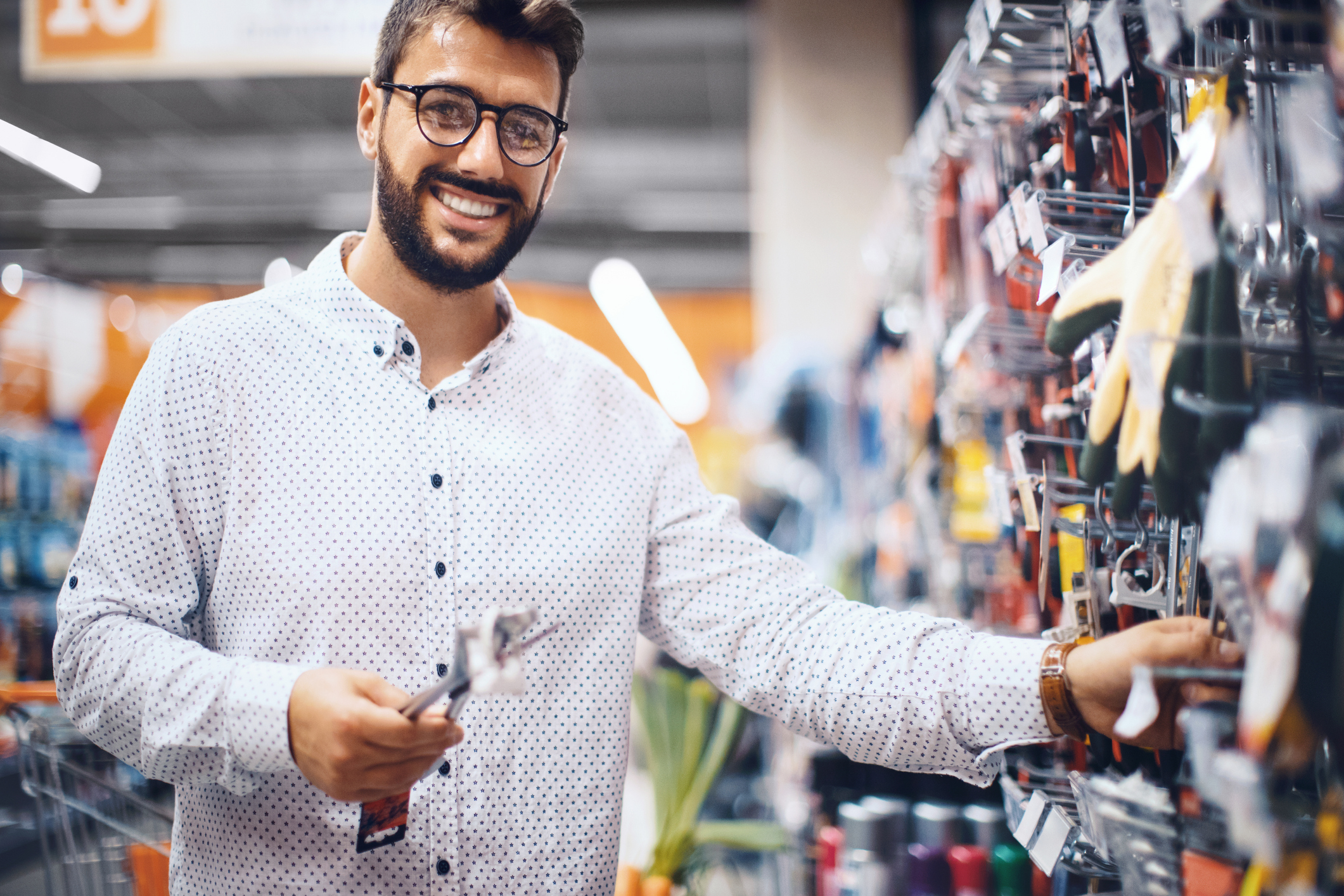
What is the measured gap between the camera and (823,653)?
1.26 meters

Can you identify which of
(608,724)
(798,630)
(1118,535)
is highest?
(1118,535)

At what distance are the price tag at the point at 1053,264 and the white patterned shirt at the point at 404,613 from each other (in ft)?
1.39

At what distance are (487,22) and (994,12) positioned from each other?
2.32ft

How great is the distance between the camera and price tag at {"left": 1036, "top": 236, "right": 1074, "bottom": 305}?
1043 millimetres

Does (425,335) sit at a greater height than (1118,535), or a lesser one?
greater

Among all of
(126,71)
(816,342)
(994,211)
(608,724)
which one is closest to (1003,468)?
(994,211)

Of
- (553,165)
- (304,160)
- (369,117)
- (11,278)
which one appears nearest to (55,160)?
(11,278)

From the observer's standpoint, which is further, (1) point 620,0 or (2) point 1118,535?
(1) point 620,0

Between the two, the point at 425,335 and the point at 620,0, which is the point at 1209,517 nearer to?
the point at 425,335

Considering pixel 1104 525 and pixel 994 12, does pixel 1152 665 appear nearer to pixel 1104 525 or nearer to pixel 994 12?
pixel 1104 525

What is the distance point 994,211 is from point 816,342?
9.64 feet

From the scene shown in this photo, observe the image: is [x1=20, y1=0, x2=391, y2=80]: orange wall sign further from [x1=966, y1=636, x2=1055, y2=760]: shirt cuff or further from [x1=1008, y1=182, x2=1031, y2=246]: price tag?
[x1=966, y1=636, x2=1055, y2=760]: shirt cuff

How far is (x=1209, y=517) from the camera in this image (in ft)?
2.51

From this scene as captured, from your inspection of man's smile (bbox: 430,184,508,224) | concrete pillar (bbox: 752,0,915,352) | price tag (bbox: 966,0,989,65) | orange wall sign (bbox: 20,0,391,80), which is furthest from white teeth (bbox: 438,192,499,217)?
concrete pillar (bbox: 752,0,915,352)
